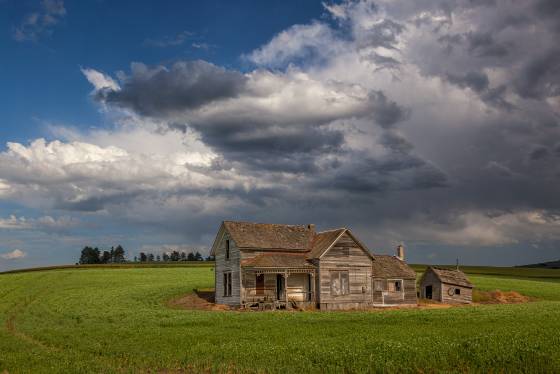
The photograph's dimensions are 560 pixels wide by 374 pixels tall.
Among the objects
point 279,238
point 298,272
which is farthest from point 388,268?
point 279,238

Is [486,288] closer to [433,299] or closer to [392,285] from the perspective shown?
[433,299]

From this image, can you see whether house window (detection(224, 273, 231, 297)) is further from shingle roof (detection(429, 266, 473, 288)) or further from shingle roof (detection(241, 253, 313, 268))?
shingle roof (detection(429, 266, 473, 288))

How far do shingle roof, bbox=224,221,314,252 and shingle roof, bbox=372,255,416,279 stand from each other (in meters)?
6.66

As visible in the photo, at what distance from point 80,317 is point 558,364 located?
3096 cm

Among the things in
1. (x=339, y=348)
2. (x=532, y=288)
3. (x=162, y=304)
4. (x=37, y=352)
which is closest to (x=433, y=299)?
(x=532, y=288)

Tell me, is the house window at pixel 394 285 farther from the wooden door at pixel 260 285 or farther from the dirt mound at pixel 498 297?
the wooden door at pixel 260 285

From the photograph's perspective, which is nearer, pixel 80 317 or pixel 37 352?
pixel 37 352

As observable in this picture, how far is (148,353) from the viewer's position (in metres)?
21.9

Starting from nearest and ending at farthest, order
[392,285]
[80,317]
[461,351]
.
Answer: [461,351] < [80,317] < [392,285]

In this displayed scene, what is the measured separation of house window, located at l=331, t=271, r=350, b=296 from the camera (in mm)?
48844

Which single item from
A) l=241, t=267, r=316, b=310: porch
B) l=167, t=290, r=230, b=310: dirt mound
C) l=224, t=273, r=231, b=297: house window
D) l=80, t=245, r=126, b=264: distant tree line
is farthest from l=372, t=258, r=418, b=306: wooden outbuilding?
l=80, t=245, r=126, b=264: distant tree line

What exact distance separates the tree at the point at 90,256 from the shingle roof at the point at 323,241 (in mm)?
143623

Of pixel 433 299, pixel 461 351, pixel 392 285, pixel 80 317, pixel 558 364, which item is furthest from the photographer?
pixel 433 299

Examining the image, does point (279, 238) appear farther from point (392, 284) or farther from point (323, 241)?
point (392, 284)
